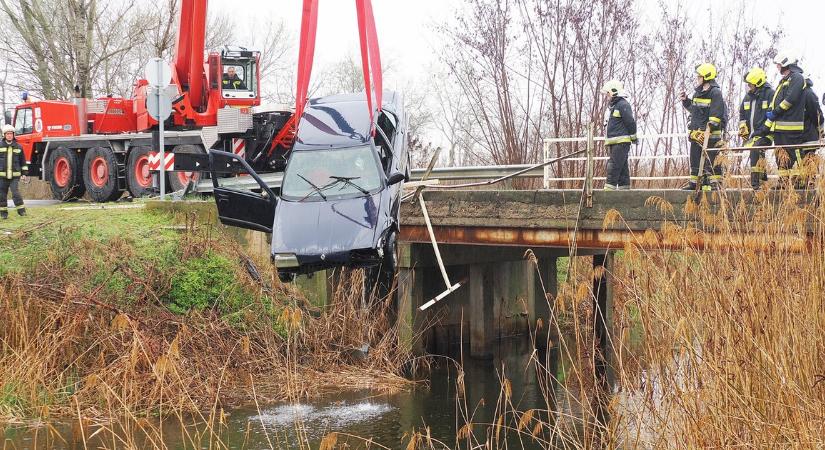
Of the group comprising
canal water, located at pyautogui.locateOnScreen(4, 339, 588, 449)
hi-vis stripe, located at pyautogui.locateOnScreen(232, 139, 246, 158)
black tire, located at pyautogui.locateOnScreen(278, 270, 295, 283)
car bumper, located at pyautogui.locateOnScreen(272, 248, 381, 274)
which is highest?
hi-vis stripe, located at pyautogui.locateOnScreen(232, 139, 246, 158)

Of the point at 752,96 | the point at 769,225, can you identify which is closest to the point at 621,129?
the point at 752,96

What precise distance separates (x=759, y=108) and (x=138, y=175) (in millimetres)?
12590

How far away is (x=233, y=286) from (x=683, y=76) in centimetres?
1029

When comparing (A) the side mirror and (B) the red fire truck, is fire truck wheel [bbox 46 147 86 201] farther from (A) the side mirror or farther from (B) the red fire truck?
(A) the side mirror

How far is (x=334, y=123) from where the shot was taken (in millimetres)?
12633

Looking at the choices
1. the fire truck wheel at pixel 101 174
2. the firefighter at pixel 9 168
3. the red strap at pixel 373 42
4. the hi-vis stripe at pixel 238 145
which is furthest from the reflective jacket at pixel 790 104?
the fire truck wheel at pixel 101 174

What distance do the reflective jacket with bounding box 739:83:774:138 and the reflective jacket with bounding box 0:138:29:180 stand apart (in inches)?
453

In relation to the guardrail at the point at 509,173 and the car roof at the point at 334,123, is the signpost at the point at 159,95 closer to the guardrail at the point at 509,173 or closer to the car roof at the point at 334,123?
the guardrail at the point at 509,173

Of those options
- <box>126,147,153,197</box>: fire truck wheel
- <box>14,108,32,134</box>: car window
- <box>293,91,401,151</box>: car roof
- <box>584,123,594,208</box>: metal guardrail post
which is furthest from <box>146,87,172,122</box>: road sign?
<box>584,123,594,208</box>: metal guardrail post

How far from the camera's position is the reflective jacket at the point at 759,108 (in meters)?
10.8

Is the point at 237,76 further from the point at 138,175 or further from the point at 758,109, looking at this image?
the point at 758,109

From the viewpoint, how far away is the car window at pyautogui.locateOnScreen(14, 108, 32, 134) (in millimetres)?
21500

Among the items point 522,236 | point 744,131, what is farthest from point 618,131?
point 522,236

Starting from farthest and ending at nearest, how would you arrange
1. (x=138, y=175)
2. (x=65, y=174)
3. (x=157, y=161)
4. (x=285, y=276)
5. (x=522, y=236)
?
(x=65, y=174) → (x=138, y=175) → (x=157, y=161) → (x=522, y=236) → (x=285, y=276)
